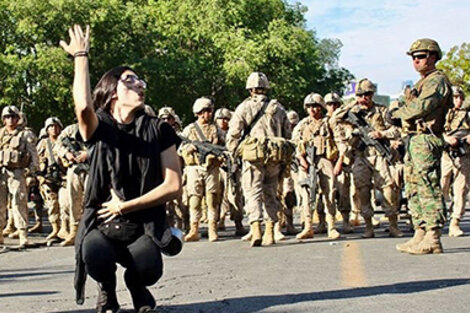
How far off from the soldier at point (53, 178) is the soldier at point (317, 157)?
386 cm

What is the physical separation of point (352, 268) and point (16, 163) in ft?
20.4

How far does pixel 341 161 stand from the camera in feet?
40.6

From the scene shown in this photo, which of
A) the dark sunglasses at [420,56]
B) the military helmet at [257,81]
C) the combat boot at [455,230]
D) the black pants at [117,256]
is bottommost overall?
the combat boot at [455,230]

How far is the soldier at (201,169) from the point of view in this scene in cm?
1293

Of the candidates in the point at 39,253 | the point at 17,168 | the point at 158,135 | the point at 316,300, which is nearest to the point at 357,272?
the point at 316,300

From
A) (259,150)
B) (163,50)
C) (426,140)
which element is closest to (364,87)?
(259,150)

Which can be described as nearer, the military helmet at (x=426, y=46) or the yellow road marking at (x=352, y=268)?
Result: the yellow road marking at (x=352, y=268)

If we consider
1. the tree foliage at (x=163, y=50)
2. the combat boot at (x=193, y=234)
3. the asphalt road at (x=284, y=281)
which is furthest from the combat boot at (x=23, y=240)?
the tree foliage at (x=163, y=50)

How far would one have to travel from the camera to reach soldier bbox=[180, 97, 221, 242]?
12930 millimetres

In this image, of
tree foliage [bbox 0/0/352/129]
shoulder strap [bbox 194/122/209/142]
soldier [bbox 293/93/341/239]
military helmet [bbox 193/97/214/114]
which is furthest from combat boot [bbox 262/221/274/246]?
tree foliage [bbox 0/0/352/129]

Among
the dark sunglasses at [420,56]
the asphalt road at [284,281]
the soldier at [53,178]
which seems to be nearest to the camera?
the asphalt road at [284,281]

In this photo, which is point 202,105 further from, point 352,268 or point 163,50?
point 163,50

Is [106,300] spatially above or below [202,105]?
below

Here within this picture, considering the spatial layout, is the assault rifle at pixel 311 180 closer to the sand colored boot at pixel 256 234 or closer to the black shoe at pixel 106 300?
the sand colored boot at pixel 256 234
